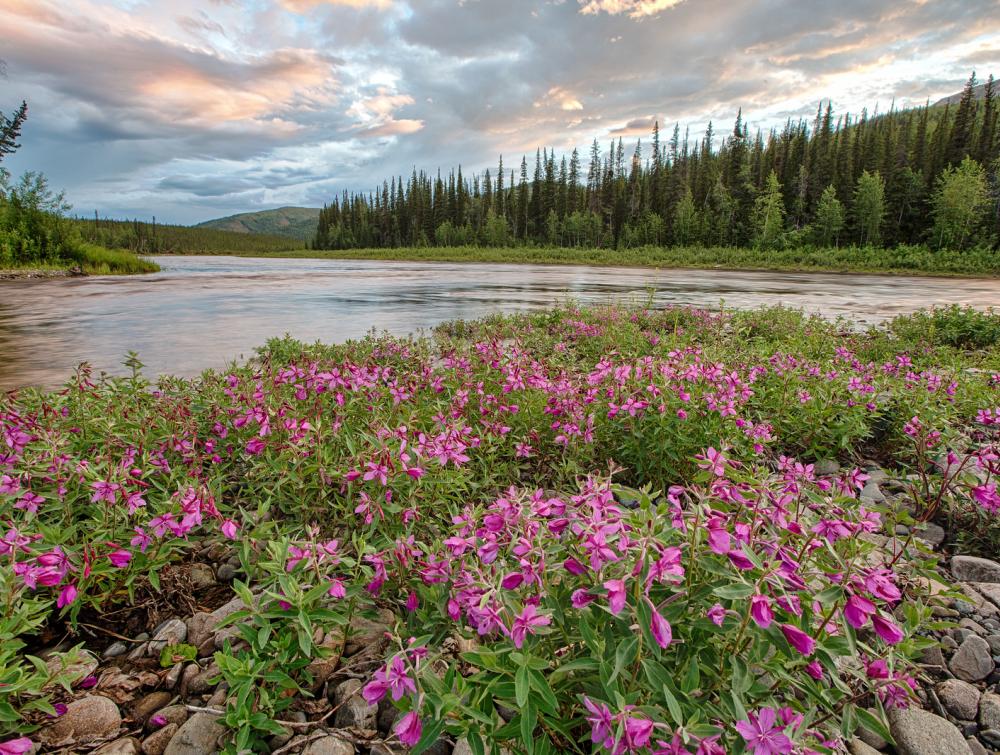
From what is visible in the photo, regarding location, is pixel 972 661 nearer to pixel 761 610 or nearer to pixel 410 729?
pixel 761 610

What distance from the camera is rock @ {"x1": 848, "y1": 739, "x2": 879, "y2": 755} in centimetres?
186

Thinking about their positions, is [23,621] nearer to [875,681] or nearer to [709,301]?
[875,681]

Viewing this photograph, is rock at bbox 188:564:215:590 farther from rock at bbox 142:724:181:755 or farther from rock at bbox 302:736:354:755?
rock at bbox 302:736:354:755

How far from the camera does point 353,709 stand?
1970 millimetres

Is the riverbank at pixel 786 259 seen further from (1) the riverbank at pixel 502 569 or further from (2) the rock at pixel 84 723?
(2) the rock at pixel 84 723

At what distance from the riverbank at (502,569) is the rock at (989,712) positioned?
4cm

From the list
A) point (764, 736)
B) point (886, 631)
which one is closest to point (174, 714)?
point (764, 736)

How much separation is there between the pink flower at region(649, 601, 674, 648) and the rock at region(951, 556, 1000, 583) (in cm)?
272

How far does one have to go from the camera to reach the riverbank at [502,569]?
1.38 m

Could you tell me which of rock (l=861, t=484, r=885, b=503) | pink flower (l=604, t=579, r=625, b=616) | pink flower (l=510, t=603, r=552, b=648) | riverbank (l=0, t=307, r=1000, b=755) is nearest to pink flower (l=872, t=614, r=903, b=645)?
riverbank (l=0, t=307, r=1000, b=755)

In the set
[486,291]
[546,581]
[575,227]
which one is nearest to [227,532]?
[546,581]

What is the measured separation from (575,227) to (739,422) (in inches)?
3337

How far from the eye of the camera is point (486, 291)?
22984mm

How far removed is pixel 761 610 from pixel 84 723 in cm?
238
